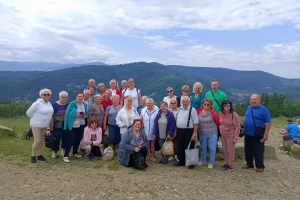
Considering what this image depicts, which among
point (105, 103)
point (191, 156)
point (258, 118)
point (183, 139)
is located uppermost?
point (105, 103)

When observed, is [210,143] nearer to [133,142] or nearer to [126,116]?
[133,142]

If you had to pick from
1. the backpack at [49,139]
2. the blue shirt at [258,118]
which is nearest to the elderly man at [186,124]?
the blue shirt at [258,118]

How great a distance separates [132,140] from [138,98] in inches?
79.3

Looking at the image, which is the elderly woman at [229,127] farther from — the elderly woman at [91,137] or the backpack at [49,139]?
the backpack at [49,139]

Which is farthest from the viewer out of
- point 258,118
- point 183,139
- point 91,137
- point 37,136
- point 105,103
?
point 105,103

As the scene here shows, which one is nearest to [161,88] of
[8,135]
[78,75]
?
[78,75]

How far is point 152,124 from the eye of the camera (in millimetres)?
7535

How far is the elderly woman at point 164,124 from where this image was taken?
724cm

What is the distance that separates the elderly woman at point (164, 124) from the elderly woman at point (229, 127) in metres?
1.30

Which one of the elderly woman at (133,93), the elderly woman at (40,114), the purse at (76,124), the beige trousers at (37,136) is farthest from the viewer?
the elderly woman at (133,93)

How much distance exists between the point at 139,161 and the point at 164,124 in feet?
3.85

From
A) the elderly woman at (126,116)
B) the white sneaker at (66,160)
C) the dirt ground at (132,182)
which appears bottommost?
the dirt ground at (132,182)

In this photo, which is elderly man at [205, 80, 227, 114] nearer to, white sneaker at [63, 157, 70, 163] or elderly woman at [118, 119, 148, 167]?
elderly woman at [118, 119, 148, 167]

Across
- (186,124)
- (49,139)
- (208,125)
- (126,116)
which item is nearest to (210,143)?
(208,125)
